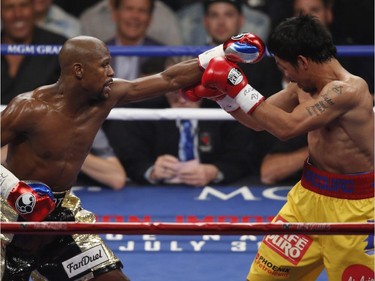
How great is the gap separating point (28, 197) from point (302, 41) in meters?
1.01

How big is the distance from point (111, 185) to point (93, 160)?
6.7 inches

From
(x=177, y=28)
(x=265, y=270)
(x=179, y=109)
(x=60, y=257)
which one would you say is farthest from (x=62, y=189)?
(x=177, y=28)

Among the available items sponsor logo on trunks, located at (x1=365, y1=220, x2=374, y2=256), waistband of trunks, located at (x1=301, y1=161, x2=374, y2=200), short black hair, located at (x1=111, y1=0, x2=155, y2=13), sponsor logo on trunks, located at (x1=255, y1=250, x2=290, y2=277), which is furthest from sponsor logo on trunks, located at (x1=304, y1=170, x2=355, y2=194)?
short black hair, located at (x1=111, y1=0, x2=155, y2=13)

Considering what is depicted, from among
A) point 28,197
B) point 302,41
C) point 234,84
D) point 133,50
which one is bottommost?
point 133,50

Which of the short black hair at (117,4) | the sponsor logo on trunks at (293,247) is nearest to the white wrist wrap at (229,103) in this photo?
the sponsor logo on trunks at (293,247)

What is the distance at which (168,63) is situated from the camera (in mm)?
5191

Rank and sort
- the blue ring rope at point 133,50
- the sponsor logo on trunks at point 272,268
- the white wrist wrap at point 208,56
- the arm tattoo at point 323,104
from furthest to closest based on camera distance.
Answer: the blue ring rope at point 133,50 → the white wrist wrap at point 208,56 → the sponsor logo on trunks at point 272,268 → the arm tattoo at point 323,104

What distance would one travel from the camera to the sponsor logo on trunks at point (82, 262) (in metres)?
3.20

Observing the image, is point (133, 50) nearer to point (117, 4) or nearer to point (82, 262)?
point (117, 4)

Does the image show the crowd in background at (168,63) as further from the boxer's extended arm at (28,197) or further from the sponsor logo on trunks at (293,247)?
the boxer's extended arm at (28,197)

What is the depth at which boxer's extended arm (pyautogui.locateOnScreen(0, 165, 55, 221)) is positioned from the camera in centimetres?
297

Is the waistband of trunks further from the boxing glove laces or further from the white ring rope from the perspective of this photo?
the white ring rope

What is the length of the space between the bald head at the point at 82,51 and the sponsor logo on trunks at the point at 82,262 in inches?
24.1

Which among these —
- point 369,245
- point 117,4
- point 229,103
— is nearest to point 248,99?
point 229,103
